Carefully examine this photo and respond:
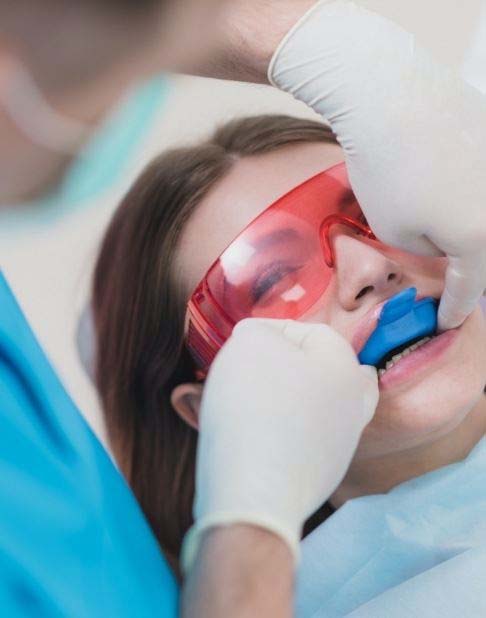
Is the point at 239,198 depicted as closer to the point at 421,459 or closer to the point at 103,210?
the point at 421,459

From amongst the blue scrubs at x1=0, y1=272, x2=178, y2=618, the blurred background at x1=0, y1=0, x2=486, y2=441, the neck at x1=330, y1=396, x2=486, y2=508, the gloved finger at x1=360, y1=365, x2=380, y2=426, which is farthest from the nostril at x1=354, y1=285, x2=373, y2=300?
the blurred background at x1=0, y1=0, x2=486, y2=441

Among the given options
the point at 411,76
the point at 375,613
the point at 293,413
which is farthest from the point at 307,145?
→ the point at 375,613

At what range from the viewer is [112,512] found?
868 millimetres

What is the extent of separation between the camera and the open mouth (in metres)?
1.16

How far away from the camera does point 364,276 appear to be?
1.13 meters

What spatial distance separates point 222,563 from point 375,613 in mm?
463

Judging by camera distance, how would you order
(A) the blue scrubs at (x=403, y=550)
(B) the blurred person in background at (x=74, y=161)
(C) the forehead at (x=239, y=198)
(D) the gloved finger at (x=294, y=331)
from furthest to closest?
1. (C) the forehead at (x=239, y=198)
2. (A) the blue scrubs at (x=403, y=550)
3. (D) the gloved finger at (x=294, y=331)
4. (B) the blurred person in background at (x=74, y=161)

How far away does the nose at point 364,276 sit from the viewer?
44.7 inches

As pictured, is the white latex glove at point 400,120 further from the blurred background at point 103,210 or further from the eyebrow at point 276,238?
the blurred background at point 103,210

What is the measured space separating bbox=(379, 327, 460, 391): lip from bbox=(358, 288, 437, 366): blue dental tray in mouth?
21 mm

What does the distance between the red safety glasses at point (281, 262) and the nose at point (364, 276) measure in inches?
0.9

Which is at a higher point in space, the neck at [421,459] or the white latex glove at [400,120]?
the white latex glove at [400,120]

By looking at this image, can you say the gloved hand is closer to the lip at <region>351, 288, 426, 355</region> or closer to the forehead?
the lip at <region>351, 288, 426, 355</region>

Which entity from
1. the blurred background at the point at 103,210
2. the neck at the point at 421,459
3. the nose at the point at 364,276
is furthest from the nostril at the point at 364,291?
the blurred background at the point at 103,210
